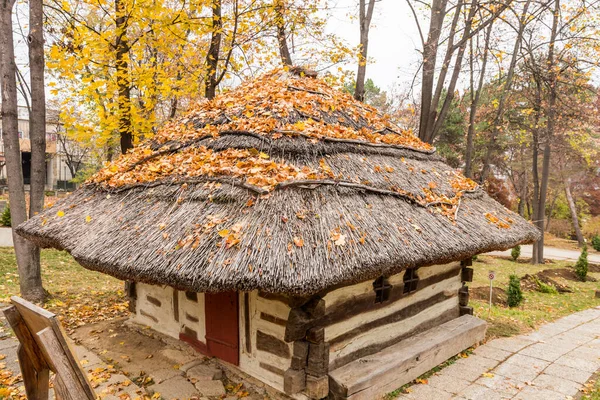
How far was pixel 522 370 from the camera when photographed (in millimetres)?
6375

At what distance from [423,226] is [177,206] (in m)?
3.34

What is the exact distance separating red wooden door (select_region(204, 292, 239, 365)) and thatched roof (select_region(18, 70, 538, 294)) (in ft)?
5.59

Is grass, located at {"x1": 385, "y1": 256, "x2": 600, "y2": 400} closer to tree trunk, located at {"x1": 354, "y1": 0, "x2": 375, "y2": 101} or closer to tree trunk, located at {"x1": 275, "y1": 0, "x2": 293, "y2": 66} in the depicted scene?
tree trunk, located at {"x1": 354, "y1": 0, "x2": 375, "y2": 101}

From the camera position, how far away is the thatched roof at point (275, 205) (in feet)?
13.5

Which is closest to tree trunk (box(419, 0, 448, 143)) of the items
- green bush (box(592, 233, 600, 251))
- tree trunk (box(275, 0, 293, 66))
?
tree trunk (box(275, 0, 293, 66))

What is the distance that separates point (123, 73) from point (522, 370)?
10.1m

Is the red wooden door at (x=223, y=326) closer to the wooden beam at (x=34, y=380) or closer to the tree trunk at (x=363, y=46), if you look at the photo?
the wooden beam at (x=34, y=380)

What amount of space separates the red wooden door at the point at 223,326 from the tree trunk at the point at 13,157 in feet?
14.4

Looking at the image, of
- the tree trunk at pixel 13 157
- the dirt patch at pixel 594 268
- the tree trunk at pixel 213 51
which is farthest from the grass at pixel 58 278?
the dirt patch at pixel 594 268

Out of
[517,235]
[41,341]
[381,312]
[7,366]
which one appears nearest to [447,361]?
[381,312]

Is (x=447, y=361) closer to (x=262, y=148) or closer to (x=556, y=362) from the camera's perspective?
(x=556, y=362)

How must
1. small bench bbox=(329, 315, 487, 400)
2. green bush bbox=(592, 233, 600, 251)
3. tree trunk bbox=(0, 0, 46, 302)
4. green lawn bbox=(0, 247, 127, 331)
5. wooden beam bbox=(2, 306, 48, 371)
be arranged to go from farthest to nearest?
green bush bbox=(592, 233, 600, 251) → green lawn bbox=(0, 247, 127, 331) → tree trunk bbox=(0, 0, 46, 302) → small bench bbox=(329, 315, 487, 400) → wooden beam bbox=(2, 306, 48, 371)

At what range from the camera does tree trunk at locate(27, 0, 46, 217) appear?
7859 mm

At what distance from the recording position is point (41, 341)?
229 cm
